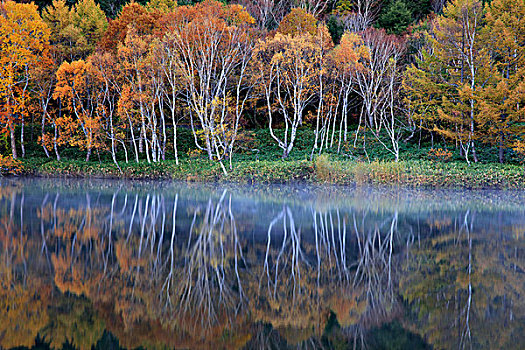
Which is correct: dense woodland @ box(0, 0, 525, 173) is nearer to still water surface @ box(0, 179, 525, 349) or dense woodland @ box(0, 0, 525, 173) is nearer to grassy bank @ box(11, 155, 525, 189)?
grassy bank @ box(11, 155, 525, 189)

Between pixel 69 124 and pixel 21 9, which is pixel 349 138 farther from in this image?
pixel 21 9

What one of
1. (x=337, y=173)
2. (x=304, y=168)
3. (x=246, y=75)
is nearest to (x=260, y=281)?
(x=337, y=173)

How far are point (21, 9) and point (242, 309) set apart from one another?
30.7 m

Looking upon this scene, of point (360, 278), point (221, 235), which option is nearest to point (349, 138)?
point (221, 235)

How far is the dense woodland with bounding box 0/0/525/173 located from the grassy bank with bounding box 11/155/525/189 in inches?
48.0

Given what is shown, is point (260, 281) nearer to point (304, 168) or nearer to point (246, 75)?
point (304, 168)

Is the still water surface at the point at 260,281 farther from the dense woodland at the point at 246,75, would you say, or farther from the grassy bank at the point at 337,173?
the dense woodland at the point at 246,75

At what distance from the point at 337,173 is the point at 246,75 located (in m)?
9.45

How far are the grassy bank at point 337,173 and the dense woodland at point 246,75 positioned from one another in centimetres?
122

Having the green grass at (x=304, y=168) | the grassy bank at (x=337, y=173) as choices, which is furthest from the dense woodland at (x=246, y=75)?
the grassy bank at (x=337, y=173)

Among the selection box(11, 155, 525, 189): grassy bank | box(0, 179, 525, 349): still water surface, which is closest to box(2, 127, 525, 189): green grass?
box(11, 155, 525, 189): grassy bank

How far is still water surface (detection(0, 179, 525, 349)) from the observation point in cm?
432

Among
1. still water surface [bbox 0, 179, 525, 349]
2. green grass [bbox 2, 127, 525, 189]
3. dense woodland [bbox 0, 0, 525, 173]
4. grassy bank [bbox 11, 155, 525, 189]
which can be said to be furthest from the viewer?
dense woodland [bbox 0, 0, 525, 173]

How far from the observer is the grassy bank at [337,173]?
21.6m
